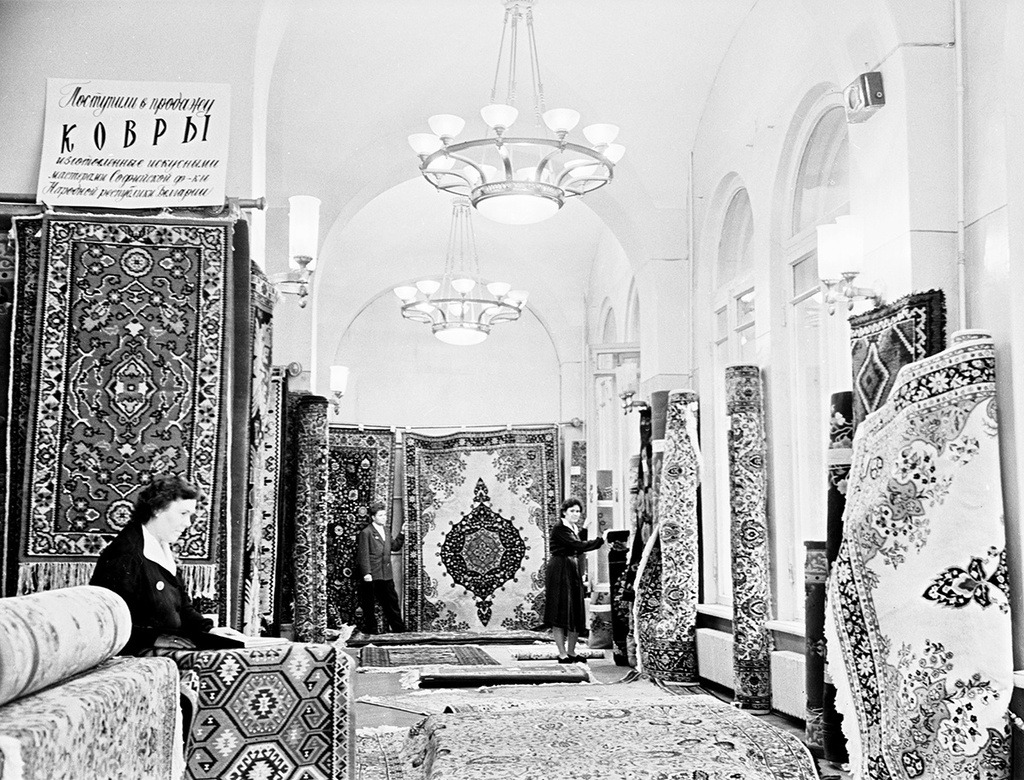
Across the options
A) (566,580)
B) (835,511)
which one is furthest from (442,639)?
(835,511)

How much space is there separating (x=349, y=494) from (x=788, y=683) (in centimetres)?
883

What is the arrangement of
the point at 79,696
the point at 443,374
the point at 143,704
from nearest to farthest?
the point at 79,696, the point at 143,704, the point at 443,374

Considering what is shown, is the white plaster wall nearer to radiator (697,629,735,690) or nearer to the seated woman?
radiator (697,629,735,690)

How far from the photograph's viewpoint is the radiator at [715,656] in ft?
28.8

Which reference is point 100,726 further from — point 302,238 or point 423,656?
point 423,656

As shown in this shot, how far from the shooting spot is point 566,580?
11.0 meters

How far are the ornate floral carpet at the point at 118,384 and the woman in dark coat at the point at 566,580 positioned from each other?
578 cm

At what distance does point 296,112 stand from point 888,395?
6.14 m

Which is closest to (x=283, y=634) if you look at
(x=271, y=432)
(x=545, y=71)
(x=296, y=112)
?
(x=271, y=432)

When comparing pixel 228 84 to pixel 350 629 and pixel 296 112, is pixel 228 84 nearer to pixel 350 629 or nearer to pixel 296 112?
pixel 296 112

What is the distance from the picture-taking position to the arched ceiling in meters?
9.20

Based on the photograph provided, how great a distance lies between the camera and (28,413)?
5383mm

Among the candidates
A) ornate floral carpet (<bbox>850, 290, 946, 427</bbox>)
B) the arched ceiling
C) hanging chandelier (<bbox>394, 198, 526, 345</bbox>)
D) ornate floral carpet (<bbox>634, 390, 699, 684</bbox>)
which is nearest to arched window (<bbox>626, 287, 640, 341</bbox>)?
hanging chandelier (<bbox>394, 198, 526, 345</bbox>)

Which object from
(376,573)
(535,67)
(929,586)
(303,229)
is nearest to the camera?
(929,586)
